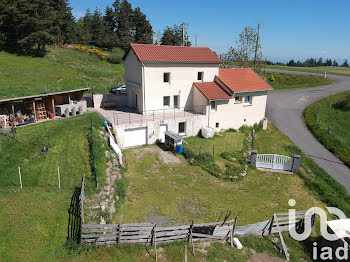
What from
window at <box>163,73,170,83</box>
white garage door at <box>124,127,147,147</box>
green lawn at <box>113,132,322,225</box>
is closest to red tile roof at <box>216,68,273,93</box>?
window at <box>163,73,170,83</box>

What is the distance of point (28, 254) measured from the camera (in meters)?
11.7

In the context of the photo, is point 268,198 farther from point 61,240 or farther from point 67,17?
point 67,17

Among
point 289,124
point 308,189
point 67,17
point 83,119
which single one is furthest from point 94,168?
point 67,17

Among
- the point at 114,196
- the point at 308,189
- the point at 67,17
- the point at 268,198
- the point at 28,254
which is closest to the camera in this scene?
the point at 28,254

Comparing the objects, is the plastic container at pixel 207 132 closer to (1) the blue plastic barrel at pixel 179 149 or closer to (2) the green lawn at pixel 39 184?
(1) the blue plastic barrel at pixel 179 149

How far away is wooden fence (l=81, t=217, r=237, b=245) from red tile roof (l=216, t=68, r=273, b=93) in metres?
20.3

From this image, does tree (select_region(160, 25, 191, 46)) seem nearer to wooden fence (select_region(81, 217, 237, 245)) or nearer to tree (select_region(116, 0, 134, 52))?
tree (select_region(116, 0, 134, 52))

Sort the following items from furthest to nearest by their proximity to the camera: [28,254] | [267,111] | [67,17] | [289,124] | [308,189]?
[67,17], [267,111], [289,124], [308,189], [28,254]

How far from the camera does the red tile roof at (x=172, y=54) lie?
28.1m

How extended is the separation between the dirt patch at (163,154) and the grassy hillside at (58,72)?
1389 centimetres

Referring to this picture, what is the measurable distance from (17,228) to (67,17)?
70120 millimetres

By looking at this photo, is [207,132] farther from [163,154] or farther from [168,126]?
[163,154]

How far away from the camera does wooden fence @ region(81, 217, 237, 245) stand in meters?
12.6

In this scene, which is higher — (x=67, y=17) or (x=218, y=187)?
(x=67, y=17)
